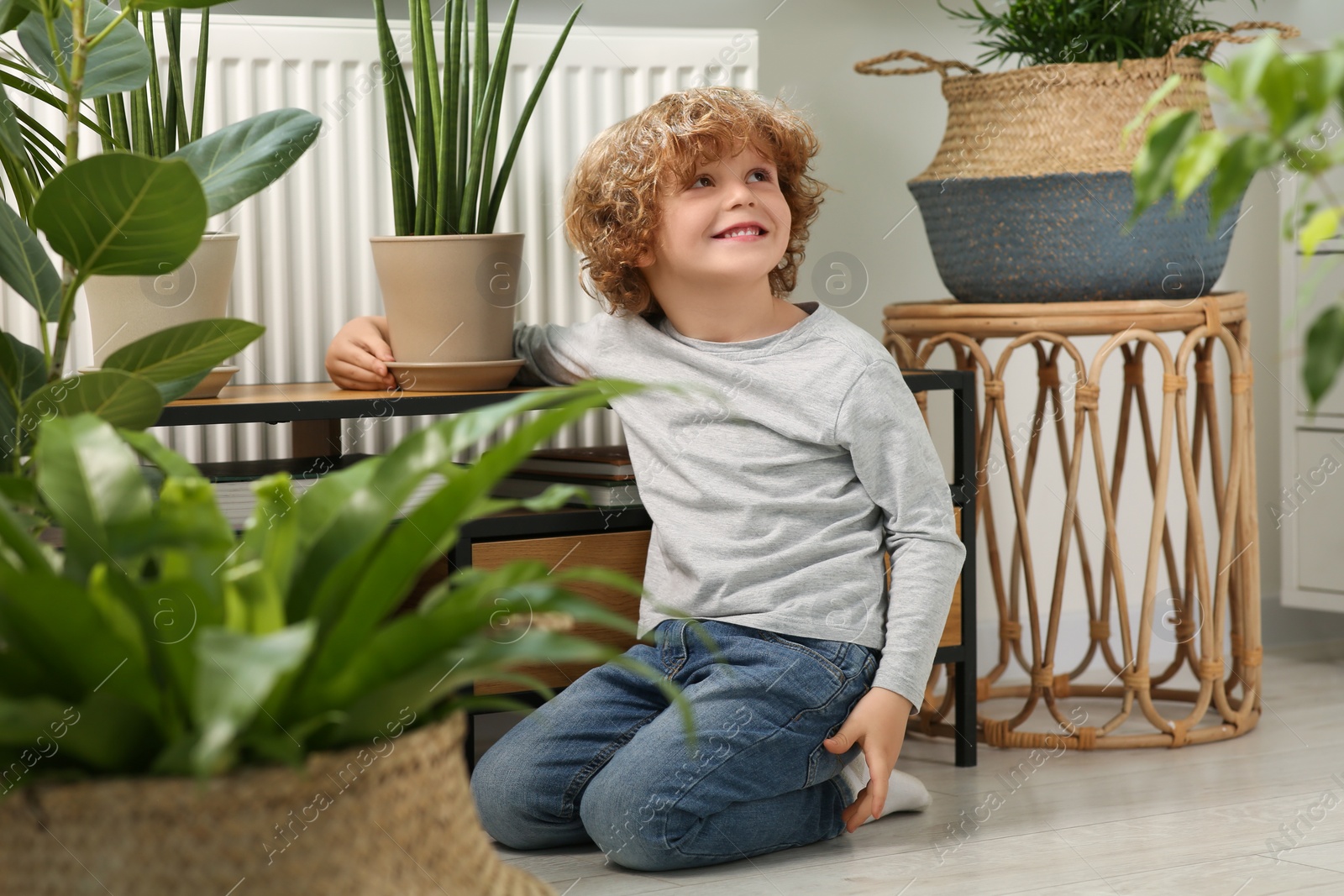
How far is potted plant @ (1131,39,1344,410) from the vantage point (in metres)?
0.41

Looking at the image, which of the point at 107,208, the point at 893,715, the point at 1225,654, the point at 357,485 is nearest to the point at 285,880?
the point at 357,485

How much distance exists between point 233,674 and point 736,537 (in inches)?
37.4

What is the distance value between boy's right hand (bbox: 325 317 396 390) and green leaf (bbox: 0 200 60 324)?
0.61 metres

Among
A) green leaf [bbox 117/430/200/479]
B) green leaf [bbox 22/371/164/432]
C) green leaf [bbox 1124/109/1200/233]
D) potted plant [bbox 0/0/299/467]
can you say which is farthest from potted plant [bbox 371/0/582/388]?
green leaf [bbox 1124/109/1200/233]

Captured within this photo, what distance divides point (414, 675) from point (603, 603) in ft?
2.98

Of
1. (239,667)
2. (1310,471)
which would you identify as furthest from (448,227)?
(1310,471)

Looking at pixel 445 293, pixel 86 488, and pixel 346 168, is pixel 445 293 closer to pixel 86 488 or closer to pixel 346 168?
pixel 346 168

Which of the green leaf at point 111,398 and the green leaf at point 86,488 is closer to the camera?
the green leaf at point 86,488

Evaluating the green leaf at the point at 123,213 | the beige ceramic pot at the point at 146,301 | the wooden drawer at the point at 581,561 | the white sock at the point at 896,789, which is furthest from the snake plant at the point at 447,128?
the green leaf at the point at 123,213

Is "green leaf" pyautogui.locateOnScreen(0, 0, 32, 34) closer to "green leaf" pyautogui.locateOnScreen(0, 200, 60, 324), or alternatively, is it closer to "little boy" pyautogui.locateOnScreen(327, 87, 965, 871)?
"green leaf" pyautogui.locateOnScreen(0, 200, 60, 324)

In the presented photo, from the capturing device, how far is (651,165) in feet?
4.57

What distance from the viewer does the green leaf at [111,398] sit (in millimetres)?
715

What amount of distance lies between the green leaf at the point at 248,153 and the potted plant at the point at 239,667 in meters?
0.33

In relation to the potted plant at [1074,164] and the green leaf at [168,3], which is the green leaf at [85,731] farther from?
the potted plant at [1074,164]
